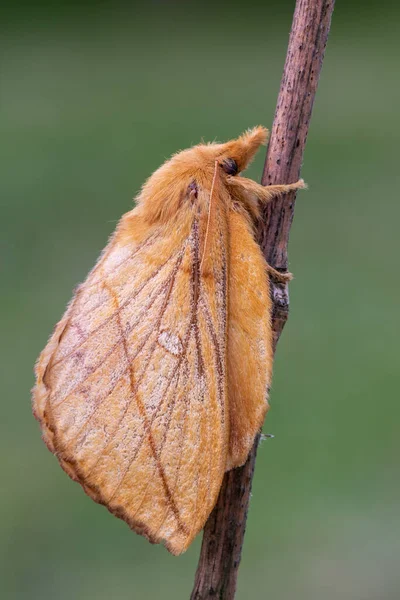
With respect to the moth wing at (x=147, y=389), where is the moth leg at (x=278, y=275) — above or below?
above

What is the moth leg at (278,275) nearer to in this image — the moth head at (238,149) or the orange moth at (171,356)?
the orange moth at (171,356)

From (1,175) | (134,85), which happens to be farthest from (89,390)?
(134,85)

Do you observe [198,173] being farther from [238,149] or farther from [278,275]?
[278,275]

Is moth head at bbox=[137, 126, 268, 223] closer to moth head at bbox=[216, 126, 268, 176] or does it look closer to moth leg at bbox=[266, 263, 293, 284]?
moth head at bbox=[216, 126, 268, 176]

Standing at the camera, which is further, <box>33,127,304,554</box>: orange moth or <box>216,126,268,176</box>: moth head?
<box>216,126,268,176</box>: moth head

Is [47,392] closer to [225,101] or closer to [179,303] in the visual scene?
[179,303]

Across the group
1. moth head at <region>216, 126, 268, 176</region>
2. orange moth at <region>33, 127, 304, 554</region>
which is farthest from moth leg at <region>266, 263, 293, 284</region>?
moth head at <region>216, 126, 268, 176</region>

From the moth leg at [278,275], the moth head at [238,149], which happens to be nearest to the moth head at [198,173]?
the moth head at [238,149]
